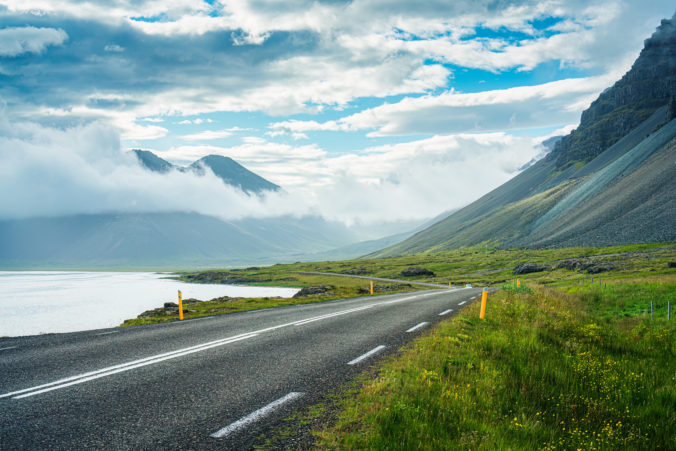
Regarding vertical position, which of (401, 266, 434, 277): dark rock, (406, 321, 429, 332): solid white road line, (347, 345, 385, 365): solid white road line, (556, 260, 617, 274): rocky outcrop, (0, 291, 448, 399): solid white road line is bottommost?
(401, 266, 434, 277): dark rock

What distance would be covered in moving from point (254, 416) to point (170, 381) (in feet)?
8.78

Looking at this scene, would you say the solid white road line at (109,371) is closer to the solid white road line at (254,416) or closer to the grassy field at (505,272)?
the solid white road line at (254,416)

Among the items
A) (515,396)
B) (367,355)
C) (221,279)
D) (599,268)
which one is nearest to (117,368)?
(367,355)

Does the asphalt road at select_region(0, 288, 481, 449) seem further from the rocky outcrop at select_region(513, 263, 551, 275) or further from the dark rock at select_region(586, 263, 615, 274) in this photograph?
the rocky outcrop at select_region(513, 263, 551, 275)

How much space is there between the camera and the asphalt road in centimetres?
555

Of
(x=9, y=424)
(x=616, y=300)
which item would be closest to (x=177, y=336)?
(x=9, y=424)

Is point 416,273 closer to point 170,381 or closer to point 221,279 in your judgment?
point 221,279

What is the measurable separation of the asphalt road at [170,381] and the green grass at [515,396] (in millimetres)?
1239

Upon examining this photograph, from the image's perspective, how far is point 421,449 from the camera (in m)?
5.05

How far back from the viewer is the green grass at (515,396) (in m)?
5.56

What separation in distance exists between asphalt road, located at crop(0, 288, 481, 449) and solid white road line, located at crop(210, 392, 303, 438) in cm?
2

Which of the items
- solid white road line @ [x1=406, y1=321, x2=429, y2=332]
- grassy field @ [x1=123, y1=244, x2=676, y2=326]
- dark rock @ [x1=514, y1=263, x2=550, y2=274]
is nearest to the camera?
solid white road line @ [x1=406, y1=321, x2=429, y2=332]

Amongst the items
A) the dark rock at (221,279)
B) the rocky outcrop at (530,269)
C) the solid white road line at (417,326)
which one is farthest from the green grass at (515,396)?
the dark rock at (221,279)

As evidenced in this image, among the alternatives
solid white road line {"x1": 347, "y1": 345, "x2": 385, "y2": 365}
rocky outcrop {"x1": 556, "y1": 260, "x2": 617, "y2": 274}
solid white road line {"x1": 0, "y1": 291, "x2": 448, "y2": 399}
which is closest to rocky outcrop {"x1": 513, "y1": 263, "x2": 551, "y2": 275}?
rocky outcrop {"x1": 556, "y1": 260, "x2": 617, "y2": 274}
